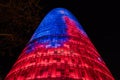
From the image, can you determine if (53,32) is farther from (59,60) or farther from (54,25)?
(59,60)

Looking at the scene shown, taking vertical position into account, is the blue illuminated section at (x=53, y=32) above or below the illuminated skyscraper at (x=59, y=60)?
above

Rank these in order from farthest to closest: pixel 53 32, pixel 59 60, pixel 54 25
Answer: pixel 54 25, pixel 53 32, pixel 59 60

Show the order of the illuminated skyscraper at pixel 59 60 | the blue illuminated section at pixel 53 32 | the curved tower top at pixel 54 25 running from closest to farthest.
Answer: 1. the illuminated skyscraper at pixel 59 60
2. the blue illuminated section at pixel 53 32
3. the curved tower top at pixel 54 25

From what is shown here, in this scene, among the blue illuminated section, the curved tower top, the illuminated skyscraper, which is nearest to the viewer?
the illuminated skyscraper

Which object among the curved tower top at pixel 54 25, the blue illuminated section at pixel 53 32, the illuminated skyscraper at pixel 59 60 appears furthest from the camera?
the curved tower top at pixel 54 25

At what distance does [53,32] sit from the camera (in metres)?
2.44

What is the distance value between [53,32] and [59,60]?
653 mm

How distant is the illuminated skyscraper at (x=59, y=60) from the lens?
1.71 metres

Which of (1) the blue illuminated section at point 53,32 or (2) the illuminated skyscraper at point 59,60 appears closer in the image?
(2) the illuminated skyscraper at point 59,60

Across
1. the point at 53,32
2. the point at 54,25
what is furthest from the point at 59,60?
the point at 54,25

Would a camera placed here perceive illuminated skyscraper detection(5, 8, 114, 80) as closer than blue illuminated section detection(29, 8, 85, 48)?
Yes

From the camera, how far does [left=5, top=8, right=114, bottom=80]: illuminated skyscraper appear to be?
1.71m

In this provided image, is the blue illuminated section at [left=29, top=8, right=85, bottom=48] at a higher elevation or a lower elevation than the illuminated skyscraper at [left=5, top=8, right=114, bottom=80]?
higher

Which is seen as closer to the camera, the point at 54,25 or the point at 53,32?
the point at 53,32
